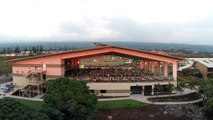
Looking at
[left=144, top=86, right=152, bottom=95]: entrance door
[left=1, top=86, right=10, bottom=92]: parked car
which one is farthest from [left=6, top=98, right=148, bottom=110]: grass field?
[left=1, top=86, right=10, bottom=92]: parked car

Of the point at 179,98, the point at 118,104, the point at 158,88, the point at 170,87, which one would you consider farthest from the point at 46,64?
the point at 179,98

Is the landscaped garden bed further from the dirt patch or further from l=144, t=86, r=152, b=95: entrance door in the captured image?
the dirt patch

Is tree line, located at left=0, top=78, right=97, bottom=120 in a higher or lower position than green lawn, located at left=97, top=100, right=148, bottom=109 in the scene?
higher

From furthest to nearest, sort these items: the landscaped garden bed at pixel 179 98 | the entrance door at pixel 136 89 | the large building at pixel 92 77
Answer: the entrance door at pixel 136 89
the large building at pixel 92 77
the landscaped garden bed at pixel 179 98

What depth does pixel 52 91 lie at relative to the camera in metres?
29.2

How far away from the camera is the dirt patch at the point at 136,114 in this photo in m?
34.2

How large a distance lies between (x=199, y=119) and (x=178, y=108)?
4040 millimetres

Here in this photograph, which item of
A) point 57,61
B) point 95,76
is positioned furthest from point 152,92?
point 57,61

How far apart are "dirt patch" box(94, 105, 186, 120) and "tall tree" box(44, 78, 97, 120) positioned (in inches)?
190

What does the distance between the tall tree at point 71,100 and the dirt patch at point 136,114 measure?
15.8 ft

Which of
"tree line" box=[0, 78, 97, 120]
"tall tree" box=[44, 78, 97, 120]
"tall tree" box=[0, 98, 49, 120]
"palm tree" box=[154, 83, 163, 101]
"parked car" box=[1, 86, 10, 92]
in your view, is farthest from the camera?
"parked car" box=[1, 86, 10, 92]

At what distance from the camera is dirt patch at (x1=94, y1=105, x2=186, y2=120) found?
34156 mm

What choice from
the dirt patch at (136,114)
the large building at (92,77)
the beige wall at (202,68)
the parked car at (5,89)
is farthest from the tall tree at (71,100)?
the beige wall at (202,68)

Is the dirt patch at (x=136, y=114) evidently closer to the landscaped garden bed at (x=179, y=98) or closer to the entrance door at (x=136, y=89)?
the landscaped garden bed at (x=179, y=98)
